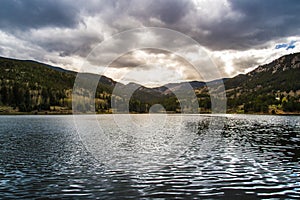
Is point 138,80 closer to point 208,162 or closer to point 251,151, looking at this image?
point 251,151

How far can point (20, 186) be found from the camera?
26.5 metres

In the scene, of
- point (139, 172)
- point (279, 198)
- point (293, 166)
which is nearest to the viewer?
point (279, 198)

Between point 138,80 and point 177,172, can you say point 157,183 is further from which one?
point 138,80

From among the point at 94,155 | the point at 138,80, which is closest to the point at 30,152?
the point at 94,155

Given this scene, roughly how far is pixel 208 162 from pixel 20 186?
23.4m

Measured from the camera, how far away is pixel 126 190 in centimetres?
2553

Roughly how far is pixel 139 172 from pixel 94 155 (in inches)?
558

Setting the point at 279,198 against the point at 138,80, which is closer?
the point at 279,198

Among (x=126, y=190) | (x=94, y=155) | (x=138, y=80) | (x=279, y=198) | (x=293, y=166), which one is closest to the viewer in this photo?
(x=279, y=198)

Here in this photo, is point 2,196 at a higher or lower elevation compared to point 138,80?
lower

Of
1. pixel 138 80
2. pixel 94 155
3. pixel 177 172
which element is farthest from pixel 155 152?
pixel 138 80

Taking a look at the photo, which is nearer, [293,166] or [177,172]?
[177,172]

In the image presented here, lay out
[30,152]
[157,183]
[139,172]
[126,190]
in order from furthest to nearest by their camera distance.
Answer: [30,152] → [139,172] → [157,183] → [126,190]

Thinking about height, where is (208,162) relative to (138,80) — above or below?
below
